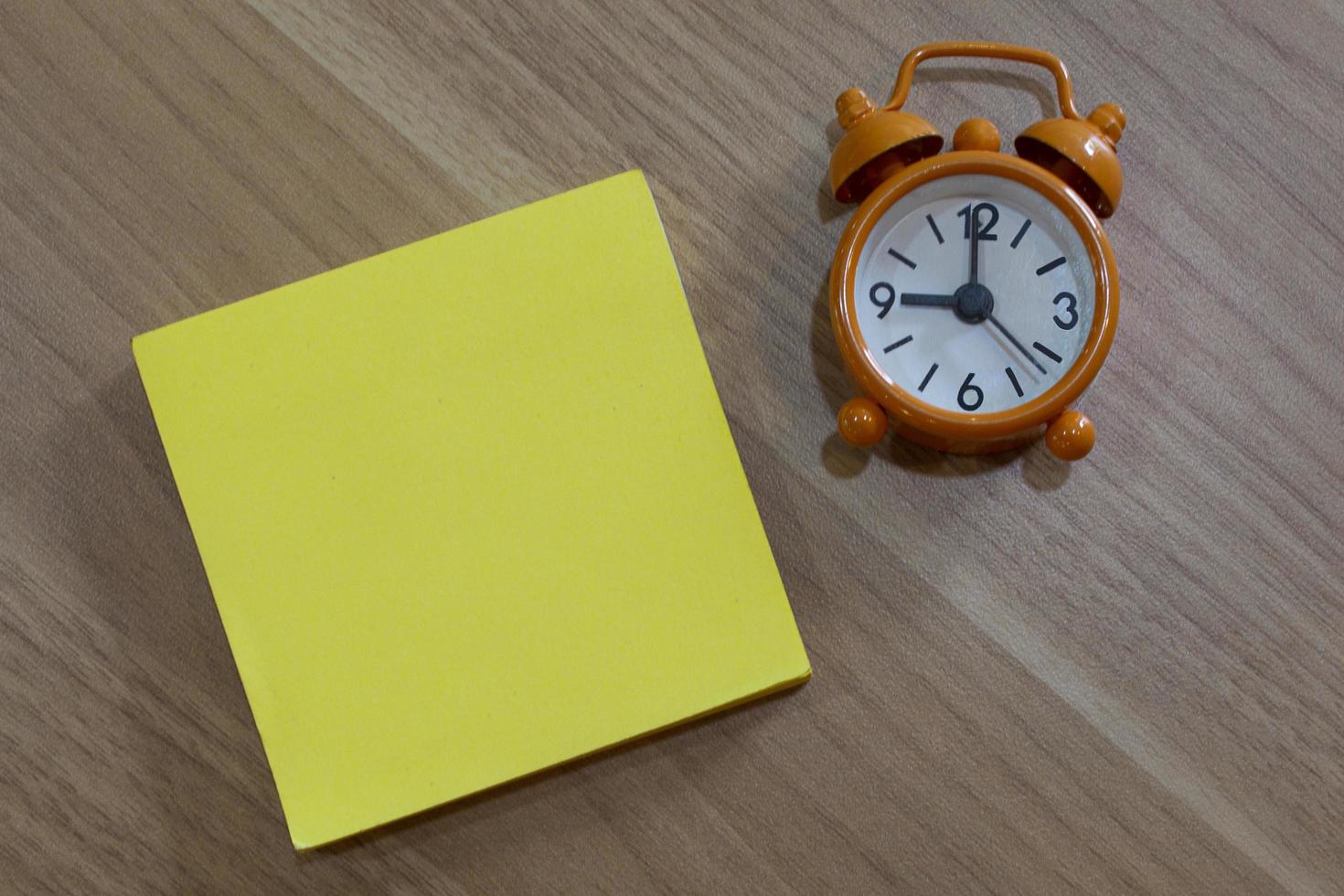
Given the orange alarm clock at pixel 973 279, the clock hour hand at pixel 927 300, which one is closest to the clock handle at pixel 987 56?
the orange alarm clock at pixel 973 279

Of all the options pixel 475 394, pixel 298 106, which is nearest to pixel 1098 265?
pixel 475 394

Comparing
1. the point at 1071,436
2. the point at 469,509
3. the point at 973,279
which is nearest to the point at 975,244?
the point at 973,279

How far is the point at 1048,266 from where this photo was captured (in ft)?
2.13

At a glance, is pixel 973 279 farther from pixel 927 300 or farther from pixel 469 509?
pixel 469 509

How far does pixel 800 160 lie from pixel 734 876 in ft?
1.38

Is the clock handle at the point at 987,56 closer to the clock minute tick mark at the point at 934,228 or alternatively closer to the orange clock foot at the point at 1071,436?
the clock minute tick mark at the point at 934,228

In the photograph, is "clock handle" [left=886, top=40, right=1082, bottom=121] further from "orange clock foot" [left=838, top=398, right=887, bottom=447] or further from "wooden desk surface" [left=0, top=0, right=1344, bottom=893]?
"orange clock foot" [left=838, top=398, right=887, bottom=447]

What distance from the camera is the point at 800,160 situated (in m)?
0.69

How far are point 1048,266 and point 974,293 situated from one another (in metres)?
0.05

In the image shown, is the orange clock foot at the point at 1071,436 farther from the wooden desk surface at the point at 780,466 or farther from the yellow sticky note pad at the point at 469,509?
the yellow sticky note pad at the point at 469,509

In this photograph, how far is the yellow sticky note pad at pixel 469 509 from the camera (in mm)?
652

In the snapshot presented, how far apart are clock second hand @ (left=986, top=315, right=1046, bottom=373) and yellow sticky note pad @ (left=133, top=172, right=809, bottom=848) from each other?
162 millimetres

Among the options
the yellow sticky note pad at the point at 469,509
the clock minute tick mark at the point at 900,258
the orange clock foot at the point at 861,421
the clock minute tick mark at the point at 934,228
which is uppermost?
the clock minute tick mark at the point at 934,228

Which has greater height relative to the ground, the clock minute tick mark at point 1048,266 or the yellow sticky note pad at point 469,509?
the clock minute tick mark at point 1048,266
